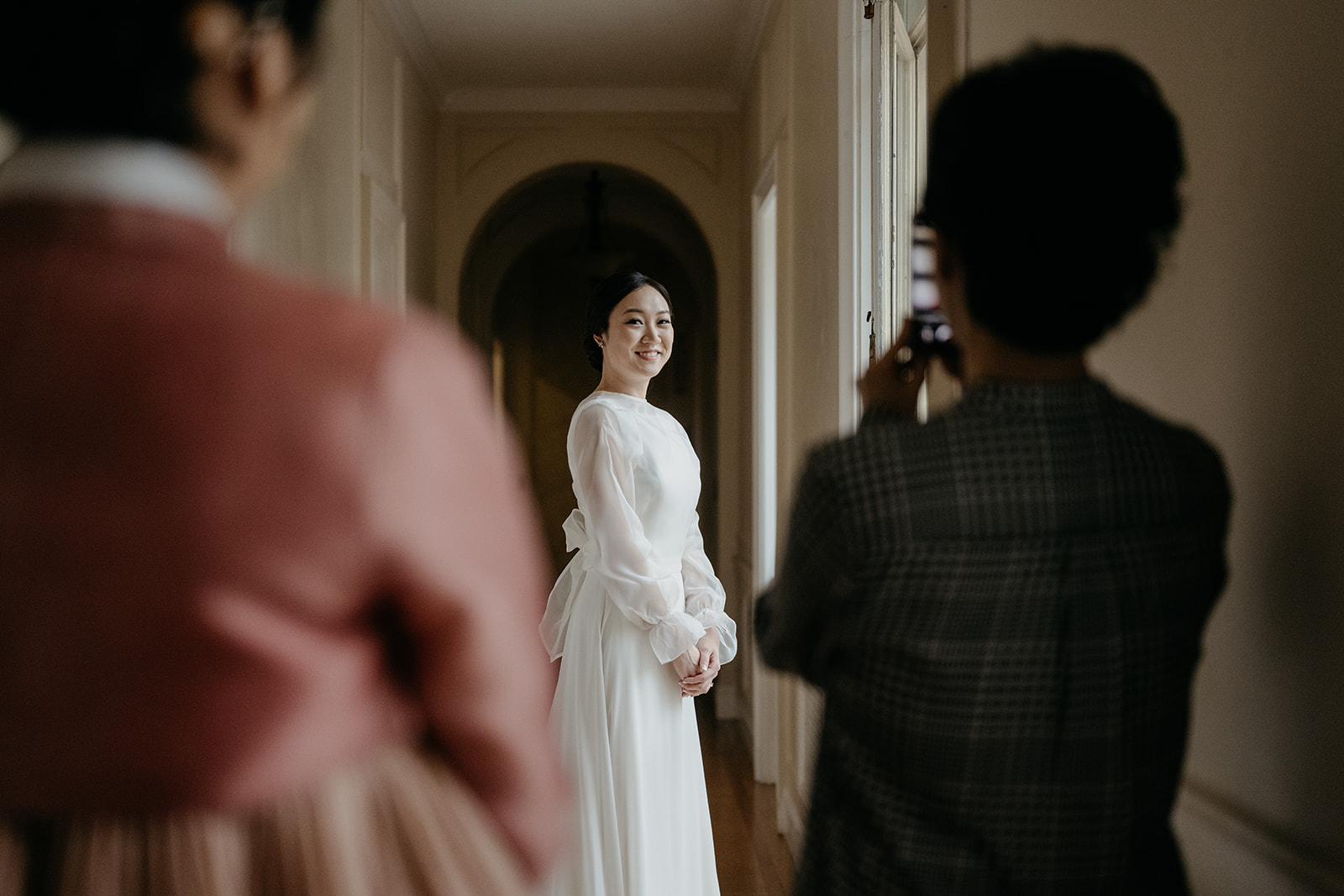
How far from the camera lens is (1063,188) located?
729mm

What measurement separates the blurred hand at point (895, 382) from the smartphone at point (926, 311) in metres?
0.02

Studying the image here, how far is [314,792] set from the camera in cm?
58

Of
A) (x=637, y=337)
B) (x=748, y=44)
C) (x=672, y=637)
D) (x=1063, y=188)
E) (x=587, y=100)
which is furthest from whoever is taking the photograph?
(x=587, y=100)

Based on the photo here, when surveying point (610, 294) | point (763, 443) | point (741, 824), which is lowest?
point (741, 824)

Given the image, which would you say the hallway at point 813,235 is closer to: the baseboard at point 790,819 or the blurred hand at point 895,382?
the baseboard at point 790,819

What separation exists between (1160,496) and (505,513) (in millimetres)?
518

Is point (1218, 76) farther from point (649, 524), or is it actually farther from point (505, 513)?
point (649, 524)

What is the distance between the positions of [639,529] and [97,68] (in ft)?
5.91

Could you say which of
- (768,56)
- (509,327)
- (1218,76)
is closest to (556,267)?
(509,327)

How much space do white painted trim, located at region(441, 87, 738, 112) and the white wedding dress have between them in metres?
3.55

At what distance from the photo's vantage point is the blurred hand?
93cm

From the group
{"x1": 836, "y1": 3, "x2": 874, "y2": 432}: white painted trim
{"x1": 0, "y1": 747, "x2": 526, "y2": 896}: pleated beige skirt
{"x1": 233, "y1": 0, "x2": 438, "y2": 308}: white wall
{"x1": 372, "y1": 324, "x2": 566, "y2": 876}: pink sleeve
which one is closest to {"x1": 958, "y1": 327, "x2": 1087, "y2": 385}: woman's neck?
{"x1": 372, "y1": 324, "x2": 566, "y2": 876}: pink sleeve

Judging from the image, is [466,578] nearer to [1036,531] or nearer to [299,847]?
[299,847]

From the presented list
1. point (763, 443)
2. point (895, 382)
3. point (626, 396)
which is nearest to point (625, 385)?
point (626, 396)
